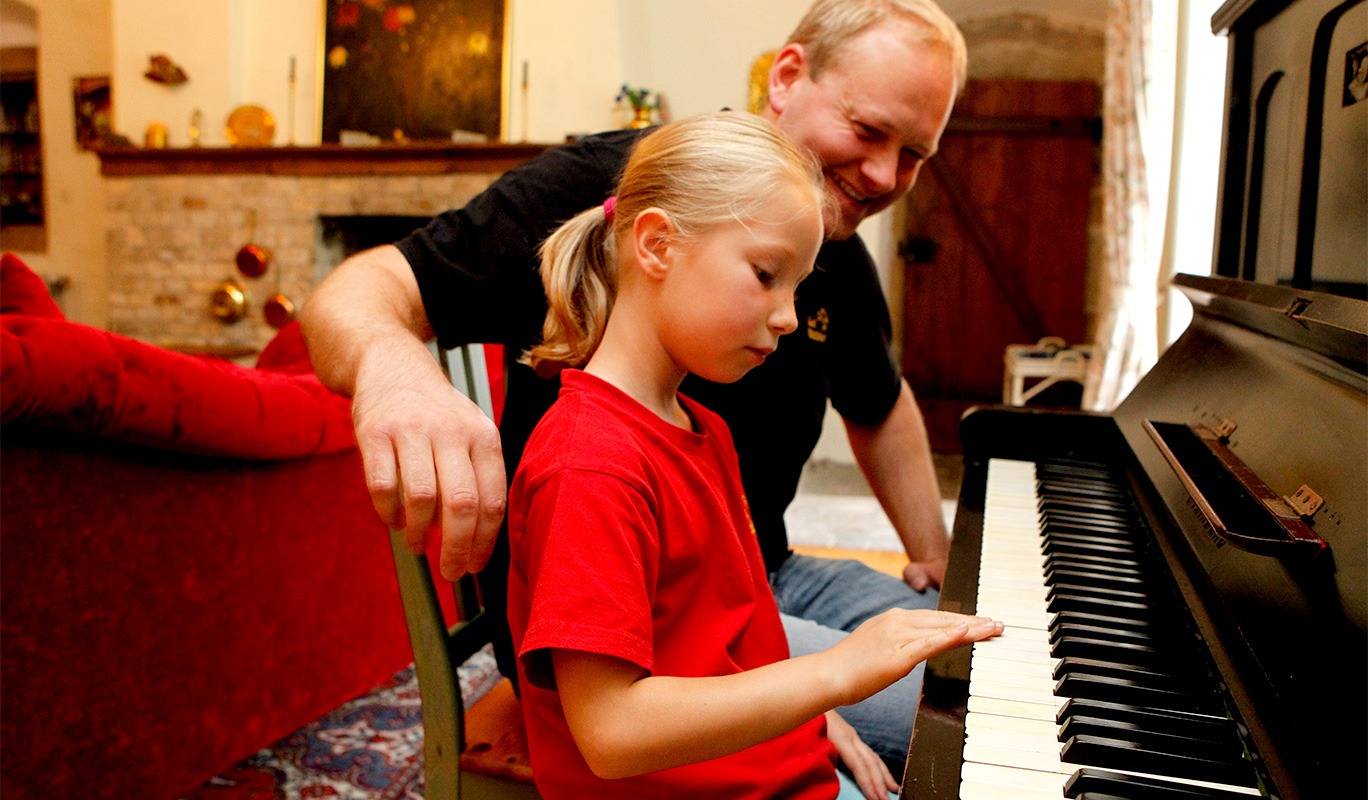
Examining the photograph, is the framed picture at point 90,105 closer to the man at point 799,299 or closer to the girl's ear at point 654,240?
the man at point 799,299

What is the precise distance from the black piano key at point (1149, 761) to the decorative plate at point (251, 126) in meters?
6.37

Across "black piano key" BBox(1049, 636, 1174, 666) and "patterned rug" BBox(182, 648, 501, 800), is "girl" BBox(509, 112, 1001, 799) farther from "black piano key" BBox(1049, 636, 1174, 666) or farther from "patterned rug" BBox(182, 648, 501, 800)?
"patterned rug" BBox(182, 648, 501, 800)

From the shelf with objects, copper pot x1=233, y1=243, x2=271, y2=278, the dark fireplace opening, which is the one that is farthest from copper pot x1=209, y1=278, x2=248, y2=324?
the shelf with objects

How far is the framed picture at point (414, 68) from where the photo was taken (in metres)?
5.71

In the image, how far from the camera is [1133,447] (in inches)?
46.9

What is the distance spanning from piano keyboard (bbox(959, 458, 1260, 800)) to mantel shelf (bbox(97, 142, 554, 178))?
15.7 feet

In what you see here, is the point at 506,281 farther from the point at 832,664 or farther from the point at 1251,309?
the point at 1251,309

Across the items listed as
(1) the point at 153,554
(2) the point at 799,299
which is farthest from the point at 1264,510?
(1) the point at 153,554

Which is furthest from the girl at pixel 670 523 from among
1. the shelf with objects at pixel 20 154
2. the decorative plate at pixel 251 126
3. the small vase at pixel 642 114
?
the shelf with objects at pixel 20 154

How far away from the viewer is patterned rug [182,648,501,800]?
2070 millimetres

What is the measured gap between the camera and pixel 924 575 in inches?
59.7

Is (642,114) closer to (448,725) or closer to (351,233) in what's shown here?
(351,233)

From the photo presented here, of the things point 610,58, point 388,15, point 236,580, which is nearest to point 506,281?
point 236,580

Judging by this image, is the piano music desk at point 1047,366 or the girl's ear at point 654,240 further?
the piano music desk at point 1047,366
